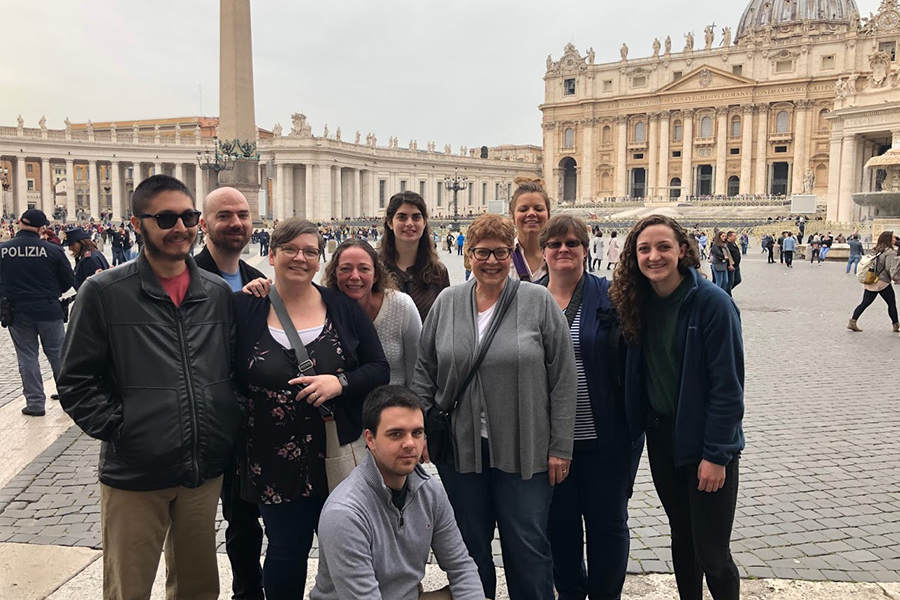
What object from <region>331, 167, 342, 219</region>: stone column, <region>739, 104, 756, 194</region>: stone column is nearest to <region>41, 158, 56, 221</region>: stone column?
<region>331, 167, 342, 219</region>: stone column

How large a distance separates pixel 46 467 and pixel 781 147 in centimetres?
7492

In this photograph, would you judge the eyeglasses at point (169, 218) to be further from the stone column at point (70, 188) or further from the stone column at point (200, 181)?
the stone column at point (70, 188)

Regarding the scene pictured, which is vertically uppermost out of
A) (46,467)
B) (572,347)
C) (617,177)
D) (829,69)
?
(829,69)

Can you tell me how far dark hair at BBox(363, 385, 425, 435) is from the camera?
2.86 m

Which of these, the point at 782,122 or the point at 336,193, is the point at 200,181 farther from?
the point at 782,122

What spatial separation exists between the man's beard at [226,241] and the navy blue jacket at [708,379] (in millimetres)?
2478

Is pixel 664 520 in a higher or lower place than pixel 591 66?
lower

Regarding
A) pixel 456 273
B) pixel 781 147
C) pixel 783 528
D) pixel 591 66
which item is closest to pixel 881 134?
pixel 781 147

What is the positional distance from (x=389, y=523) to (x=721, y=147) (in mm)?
75364

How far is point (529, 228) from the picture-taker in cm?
437

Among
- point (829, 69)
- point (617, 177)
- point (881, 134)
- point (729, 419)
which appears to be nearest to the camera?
point (729, 419)

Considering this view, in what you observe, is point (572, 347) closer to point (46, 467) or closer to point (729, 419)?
point (729, 419)

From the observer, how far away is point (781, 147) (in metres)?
69.5

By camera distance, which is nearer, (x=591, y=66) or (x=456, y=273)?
(x=456, y=273)
